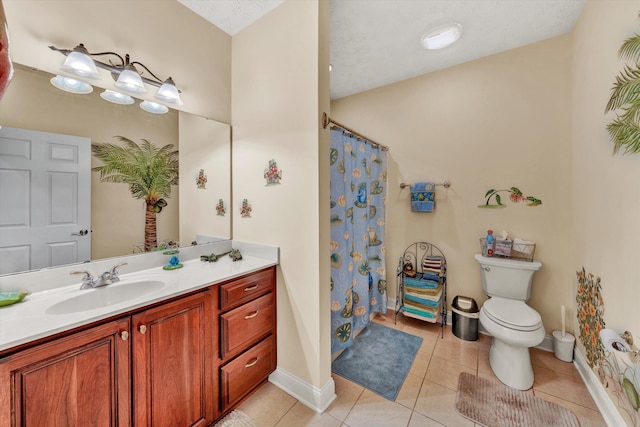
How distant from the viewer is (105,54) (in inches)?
55.6

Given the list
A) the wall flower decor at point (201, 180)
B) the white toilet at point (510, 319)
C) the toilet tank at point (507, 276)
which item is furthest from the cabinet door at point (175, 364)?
the toilet tank at point (507, 276)

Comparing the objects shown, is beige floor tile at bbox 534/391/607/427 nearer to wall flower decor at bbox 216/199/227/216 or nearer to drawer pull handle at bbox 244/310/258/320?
drawer pull handle at bbox 244/310/258/320

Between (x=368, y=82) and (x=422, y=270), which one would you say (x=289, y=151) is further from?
(x=422, y=270)

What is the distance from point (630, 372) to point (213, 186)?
262cm

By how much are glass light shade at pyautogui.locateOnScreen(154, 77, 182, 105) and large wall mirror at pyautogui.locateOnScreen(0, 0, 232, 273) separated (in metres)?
0.10

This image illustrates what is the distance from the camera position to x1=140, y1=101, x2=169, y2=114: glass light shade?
5.20ft

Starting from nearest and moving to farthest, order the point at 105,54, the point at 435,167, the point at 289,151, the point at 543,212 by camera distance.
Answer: the point at 105,54 → the point at 289,151 → the point at 543,212 → the point at 435,167

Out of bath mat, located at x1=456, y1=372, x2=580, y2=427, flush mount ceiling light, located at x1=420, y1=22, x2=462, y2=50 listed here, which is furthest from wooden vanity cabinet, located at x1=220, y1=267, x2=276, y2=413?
flush mount ceiling light, located at x1=420, y1=22, x2=462, y2=50

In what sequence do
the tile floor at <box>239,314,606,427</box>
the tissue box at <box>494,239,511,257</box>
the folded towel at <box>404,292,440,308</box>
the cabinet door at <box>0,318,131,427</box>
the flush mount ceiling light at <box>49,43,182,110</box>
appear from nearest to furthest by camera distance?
the cabinet door at <box>0,318,131,427</box>
the flush mount ceiling light at <box>49,43,182,110</box>
the tile floor at <box>239,314,606,427</box>
the tissue box at <box>494,239,511,257</box>
the folded towel at <box>404,292,440,308</box>

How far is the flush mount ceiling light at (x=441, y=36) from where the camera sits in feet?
6.29

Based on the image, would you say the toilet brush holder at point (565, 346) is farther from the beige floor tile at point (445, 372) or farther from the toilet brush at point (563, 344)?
the beige floor tile at point (445, 372)

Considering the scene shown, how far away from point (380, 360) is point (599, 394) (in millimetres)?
1311

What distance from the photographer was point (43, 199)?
1.24 meters

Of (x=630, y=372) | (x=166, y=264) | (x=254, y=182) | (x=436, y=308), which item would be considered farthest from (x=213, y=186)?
(x=630, y=372)
